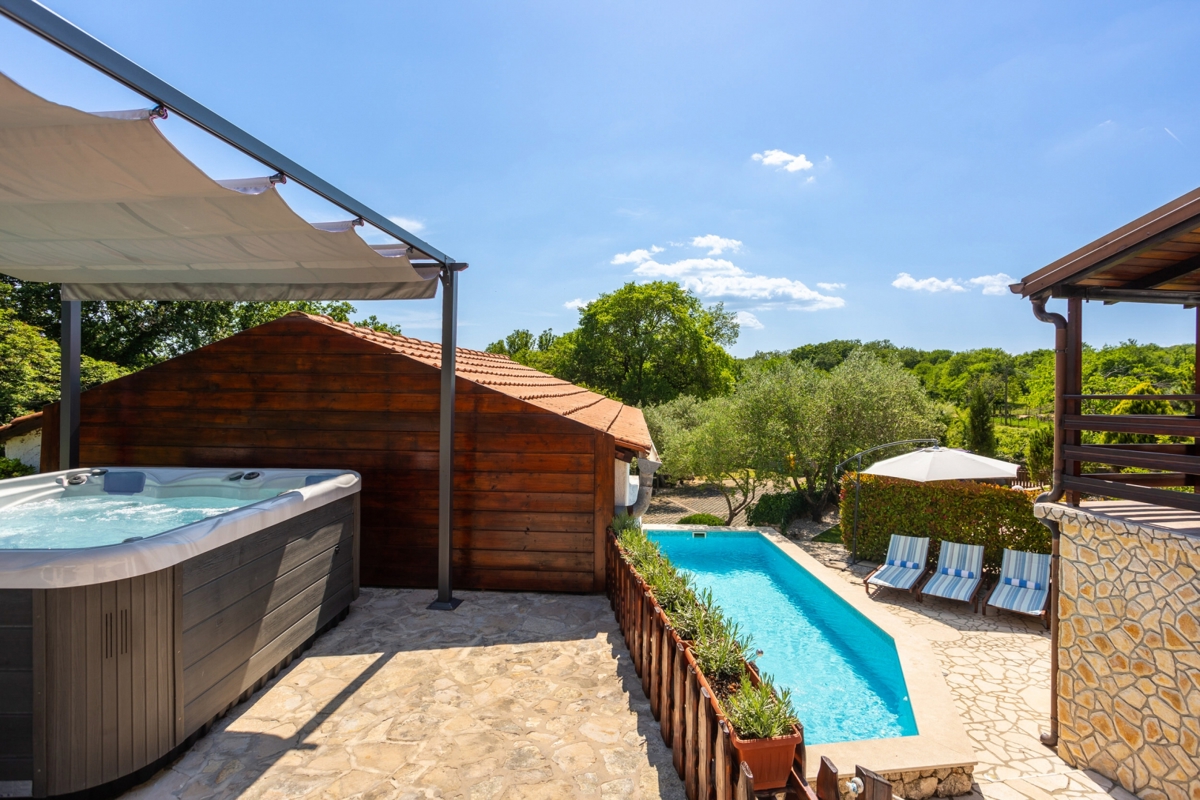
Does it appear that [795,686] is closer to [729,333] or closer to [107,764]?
[107,764]

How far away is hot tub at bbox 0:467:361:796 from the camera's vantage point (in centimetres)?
279

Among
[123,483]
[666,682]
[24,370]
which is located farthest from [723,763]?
[24,370]

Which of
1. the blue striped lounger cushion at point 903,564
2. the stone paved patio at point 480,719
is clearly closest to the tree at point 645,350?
the blue striped lounger cushion at point 903,564

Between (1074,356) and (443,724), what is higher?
(1074,356)

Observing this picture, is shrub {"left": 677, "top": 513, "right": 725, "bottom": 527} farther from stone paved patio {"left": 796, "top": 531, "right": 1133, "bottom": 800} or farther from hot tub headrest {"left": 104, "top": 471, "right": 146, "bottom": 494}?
hot tub headrest {"left": 104, "top": 471, "right": 146, "bottom": 494}

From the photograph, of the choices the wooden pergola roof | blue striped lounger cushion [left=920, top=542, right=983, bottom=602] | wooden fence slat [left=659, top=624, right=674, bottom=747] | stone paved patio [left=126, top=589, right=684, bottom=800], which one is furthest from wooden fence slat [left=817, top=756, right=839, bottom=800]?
blue striped lounger cushion [left=920, top=542, right=983, bottom=602]

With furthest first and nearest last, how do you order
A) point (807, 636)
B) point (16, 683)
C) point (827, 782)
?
point (807, 636) → point (16, 683) → point (827, 782)

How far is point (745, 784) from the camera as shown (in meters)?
2.15

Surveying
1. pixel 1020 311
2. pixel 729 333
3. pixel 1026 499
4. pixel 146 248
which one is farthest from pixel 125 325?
pixel 729 333

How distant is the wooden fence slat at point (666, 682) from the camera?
346 centimetres

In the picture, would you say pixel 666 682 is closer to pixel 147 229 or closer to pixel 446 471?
pixel 446 471

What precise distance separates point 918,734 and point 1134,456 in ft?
9.75

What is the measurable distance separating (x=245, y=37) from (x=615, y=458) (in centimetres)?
576

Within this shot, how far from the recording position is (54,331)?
16656 mm
